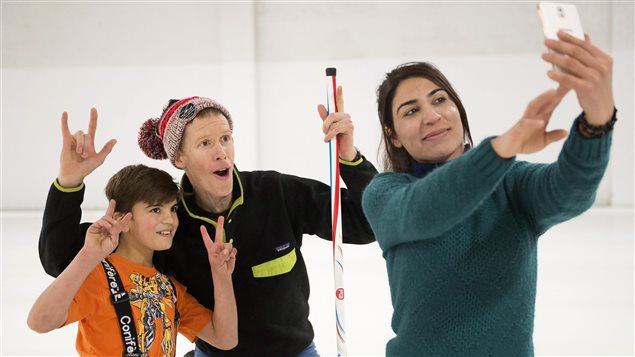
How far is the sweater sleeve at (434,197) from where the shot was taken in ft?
3.86

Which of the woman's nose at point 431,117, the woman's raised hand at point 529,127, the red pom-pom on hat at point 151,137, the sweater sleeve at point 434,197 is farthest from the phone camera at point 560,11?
the red pom-pom on hat at point 151,137

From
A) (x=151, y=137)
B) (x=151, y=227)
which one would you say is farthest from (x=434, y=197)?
(x=151, y=137)

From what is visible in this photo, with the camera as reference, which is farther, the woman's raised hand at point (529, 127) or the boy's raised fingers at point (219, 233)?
the boy's raised fingers at point (219, 233)

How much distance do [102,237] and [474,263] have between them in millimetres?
1023

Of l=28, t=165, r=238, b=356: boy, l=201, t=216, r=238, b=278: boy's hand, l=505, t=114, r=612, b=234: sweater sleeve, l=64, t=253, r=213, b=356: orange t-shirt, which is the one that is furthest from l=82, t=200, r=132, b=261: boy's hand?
A: l=505, t=114, r=612, b=234: sweater sleeve

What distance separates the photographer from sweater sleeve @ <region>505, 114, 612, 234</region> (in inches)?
47.1

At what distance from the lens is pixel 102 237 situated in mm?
1915

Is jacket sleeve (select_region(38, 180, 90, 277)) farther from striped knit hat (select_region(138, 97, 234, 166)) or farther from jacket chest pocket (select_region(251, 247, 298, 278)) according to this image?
jacket chest pocket (select_region(251, 247, 298, 278))

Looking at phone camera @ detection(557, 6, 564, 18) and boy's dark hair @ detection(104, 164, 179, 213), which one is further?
boy's dark hair @ detection(104, 164, 179, 213)

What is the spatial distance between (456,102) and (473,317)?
50 centimetres

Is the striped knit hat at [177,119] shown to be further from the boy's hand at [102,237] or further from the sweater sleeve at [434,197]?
the sweater sleeve at [434,197]

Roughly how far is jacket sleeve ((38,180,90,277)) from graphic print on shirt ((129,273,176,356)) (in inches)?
8.3

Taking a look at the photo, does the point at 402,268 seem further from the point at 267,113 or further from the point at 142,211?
the point at 267,113

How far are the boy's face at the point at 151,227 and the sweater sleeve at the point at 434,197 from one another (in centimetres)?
88
